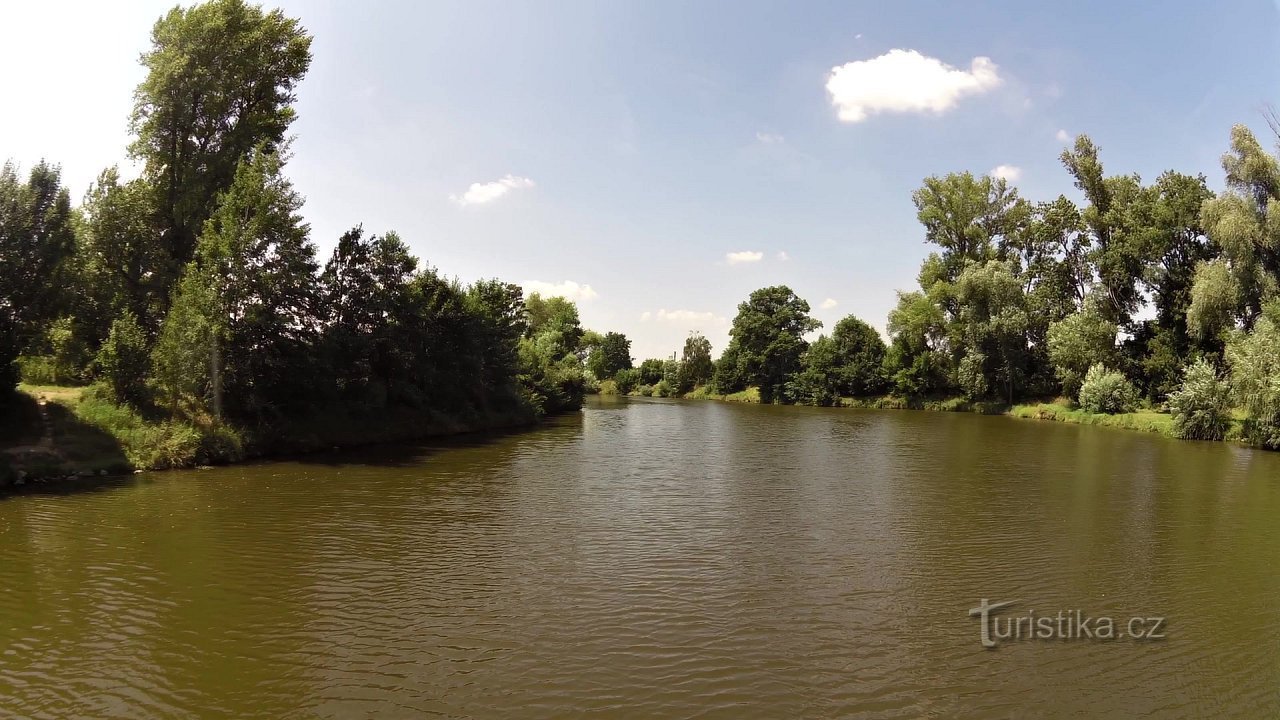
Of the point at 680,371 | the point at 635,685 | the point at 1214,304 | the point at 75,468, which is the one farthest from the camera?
the point at 680,371

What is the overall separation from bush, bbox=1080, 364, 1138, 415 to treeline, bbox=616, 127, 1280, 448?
0.10 metres

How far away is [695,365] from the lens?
341 ft

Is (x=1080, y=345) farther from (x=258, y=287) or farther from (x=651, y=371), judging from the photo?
(x=651, y=371)

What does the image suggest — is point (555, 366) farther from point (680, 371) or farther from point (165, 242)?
point (680, 371)

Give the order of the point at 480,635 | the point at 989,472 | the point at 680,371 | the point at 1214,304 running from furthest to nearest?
the point at 680,371 < the point at 1214,304 < the point at 989,472 < the point at 480,635

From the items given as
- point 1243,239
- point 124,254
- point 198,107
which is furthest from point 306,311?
point 1243,239

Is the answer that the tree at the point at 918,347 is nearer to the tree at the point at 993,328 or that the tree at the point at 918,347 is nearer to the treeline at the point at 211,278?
the tree at the point at 993,328

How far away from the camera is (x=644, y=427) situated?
152 ft

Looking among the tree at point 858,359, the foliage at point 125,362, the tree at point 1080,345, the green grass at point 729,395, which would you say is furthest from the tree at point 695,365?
the foliage at point 125,362

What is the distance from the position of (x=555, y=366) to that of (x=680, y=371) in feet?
145

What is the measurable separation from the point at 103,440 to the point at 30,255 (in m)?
Result: 7.24

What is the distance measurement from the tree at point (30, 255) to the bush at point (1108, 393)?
60.8 m

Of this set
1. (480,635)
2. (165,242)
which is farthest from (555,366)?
(480,635)

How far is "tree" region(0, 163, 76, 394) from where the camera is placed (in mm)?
22578
